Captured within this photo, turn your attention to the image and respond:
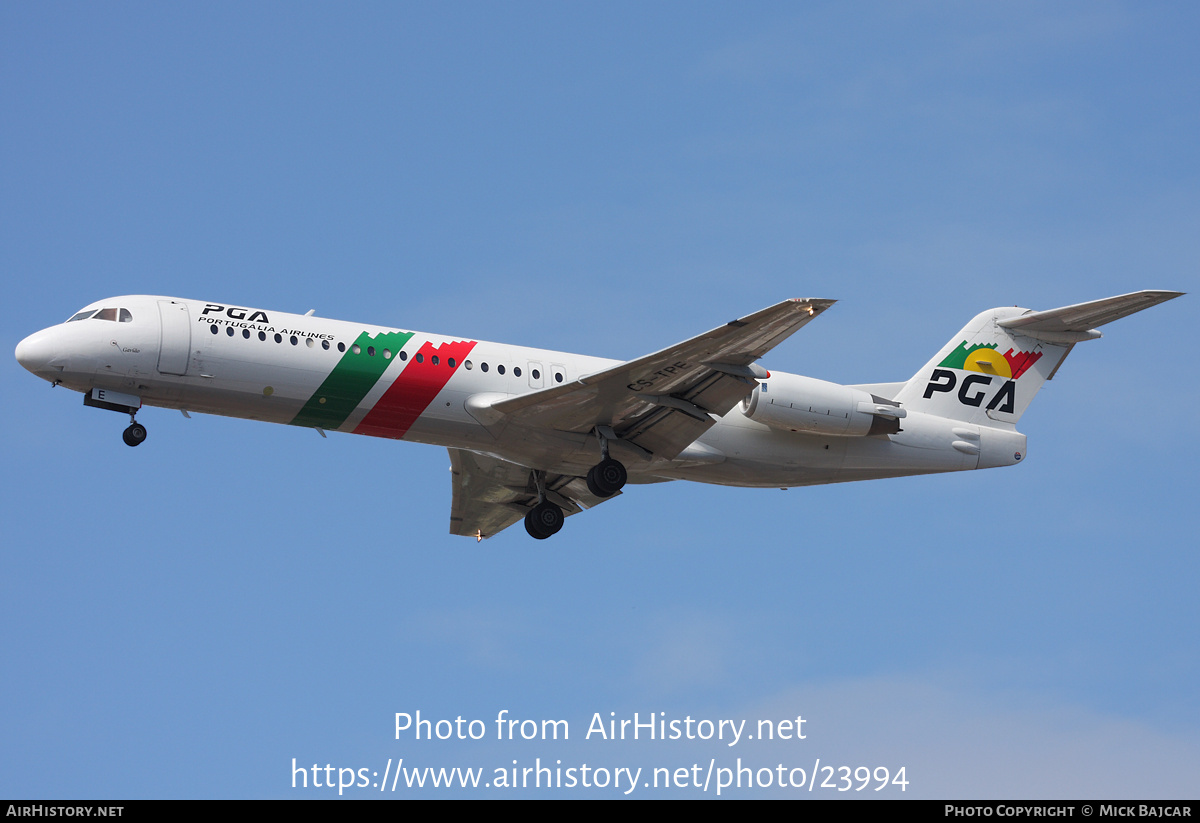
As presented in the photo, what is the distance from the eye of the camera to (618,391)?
2303cm

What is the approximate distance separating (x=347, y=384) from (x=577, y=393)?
3.73 metres

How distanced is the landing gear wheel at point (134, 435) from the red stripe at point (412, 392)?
134 inches

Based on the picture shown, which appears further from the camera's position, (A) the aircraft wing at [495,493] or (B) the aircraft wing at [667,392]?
(A) the aircraft wing at [495,493]

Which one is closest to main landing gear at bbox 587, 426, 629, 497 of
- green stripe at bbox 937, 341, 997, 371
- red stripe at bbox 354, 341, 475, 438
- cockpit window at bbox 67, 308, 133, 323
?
red stripe at bbox 354, 341, 475, 438

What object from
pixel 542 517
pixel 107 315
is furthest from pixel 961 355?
pixel 107 315

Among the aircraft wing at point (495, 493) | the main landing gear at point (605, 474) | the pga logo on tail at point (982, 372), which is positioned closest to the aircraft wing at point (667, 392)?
the main landing gear at point (605, 474)

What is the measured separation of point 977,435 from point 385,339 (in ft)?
36.6

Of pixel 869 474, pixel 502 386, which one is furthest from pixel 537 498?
pixel 869 474

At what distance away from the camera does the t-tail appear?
26.8 meters

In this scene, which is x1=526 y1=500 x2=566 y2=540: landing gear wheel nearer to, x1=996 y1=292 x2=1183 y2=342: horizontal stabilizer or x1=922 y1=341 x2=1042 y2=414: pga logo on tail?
x1=922 y1=341 x2=1042 y2=414: pga logo on tail

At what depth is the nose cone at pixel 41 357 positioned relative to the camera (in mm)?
21562

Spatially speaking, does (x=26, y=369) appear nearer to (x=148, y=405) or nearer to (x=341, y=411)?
(x=148, y=405)

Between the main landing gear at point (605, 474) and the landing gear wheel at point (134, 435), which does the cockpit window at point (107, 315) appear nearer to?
the landing gear wheel at point (134, 435)

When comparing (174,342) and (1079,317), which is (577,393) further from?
(1079,317)
